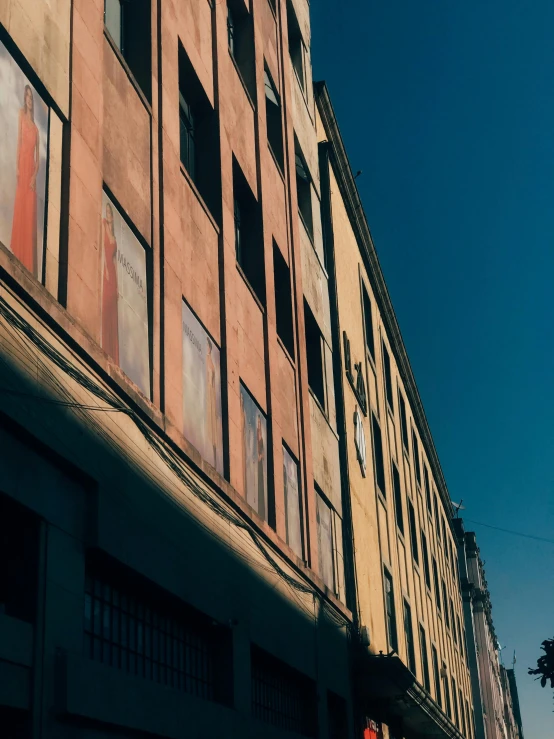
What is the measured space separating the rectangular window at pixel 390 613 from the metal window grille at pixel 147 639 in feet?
53.2

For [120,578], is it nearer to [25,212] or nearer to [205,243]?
[25,212]

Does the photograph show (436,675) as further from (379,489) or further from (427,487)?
(379,489)

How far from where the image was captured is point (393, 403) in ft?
126

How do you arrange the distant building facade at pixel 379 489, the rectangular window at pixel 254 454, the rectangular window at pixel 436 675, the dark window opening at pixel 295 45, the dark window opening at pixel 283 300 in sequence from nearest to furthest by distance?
the rectangular window at pixel 254 454 < the dark window opening at pixel 283 300 < the distant building facade at pixel 379 489 < the dark window opening at pixel 295 45 < the rectangular window at pixel 436 675

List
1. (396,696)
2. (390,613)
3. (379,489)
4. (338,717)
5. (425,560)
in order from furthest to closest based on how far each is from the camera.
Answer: (425,560), (379,489), (390,613), (396,696), (338,717)

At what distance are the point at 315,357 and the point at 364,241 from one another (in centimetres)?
974

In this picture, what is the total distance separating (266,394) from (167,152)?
5822 millimetres

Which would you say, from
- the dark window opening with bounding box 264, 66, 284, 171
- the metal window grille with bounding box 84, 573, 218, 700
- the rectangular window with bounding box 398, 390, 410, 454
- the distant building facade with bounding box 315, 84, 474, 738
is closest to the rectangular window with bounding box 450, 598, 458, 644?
the distant building facade with bounding box 315, 84, 474, 738

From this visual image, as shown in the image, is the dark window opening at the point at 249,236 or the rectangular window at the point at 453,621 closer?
the dark window opening at the point at 249,236

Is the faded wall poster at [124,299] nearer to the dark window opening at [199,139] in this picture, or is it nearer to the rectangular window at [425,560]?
the dark window opening at [199,139]

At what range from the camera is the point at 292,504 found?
2012cm

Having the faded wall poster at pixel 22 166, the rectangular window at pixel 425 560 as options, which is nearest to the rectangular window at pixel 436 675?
the rectangular window at pixel 425 560

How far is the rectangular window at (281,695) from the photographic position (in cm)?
1630

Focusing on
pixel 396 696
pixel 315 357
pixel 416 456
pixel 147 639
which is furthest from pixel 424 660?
pixel 147 639
